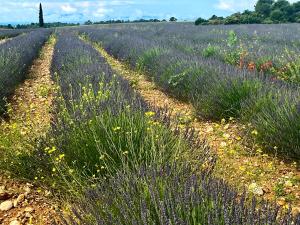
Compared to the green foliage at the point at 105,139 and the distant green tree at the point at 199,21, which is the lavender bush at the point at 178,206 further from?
the distant green tree at the point at 199,21

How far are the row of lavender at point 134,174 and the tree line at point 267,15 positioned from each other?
102ft

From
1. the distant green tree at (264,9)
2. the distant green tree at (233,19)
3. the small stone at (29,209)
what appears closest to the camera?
the small stone at (29,209)

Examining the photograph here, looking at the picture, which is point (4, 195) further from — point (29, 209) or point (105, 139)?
point (105, 139)

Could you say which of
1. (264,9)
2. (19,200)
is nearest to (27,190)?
(19,200)

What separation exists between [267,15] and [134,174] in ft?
131

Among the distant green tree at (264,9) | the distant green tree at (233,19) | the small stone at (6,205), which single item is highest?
the distant green tree at (264,9)

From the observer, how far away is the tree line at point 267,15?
34156 millimetres

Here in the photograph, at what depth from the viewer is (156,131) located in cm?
308

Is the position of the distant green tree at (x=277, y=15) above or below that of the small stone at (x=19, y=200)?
above

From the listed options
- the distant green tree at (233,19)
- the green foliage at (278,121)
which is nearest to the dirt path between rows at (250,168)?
the green foliage at (278,121)

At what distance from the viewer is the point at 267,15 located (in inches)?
1539

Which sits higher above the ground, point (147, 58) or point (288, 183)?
point (147, 58)

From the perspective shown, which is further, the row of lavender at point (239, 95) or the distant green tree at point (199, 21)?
the distant green tree at point (199, 21)

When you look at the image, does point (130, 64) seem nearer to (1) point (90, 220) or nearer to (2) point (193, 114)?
(2) point (193, 114)
